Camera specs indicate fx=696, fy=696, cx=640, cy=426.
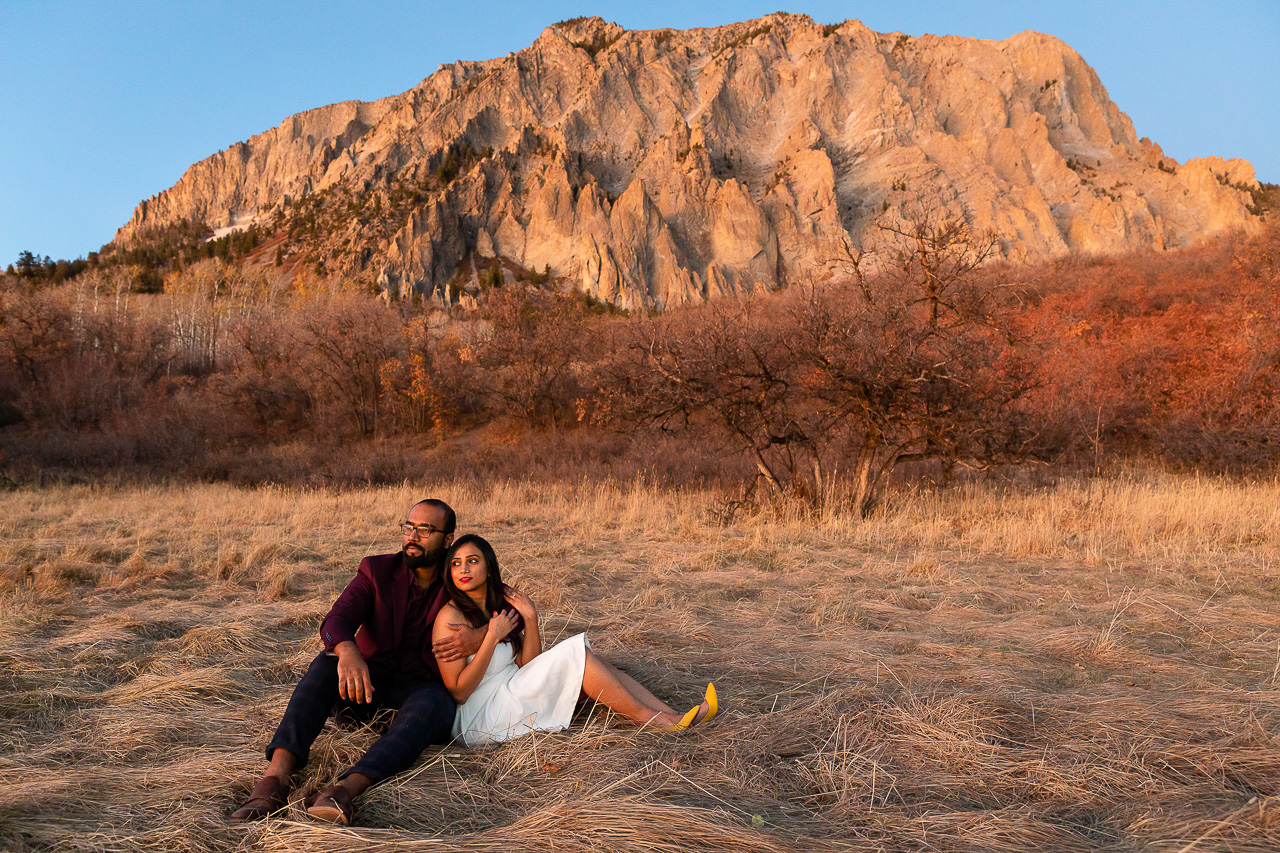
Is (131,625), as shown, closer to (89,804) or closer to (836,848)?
(89,804)

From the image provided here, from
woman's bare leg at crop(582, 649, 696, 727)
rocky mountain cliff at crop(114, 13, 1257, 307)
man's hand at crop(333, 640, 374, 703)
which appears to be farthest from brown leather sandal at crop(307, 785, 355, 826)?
rocky mountain cliff at crop(114, 13, 1257, 307)

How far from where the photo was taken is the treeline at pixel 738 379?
401 inches

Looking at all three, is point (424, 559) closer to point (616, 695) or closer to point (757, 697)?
point (616, 695)

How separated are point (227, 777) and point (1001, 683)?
364 cm

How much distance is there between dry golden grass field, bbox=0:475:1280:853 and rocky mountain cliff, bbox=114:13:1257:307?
58.8 metres

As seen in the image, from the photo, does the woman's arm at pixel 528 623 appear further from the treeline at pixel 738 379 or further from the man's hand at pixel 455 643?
the treeline at pixel 738 379

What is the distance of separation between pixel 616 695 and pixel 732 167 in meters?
90.0

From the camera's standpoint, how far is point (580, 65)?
101 m

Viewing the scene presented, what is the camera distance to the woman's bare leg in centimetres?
316

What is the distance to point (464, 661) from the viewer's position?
311 cm

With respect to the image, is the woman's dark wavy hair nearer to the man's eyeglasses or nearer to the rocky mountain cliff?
the man's eyeglasses

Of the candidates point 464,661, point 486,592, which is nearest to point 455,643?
point 464,661

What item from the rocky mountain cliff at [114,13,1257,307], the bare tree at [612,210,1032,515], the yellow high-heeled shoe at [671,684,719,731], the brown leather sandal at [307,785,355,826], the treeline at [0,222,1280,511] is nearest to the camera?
the brown leather sandal at [307,785,355,826]

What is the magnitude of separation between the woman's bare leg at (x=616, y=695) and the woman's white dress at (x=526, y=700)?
4 centimetres
